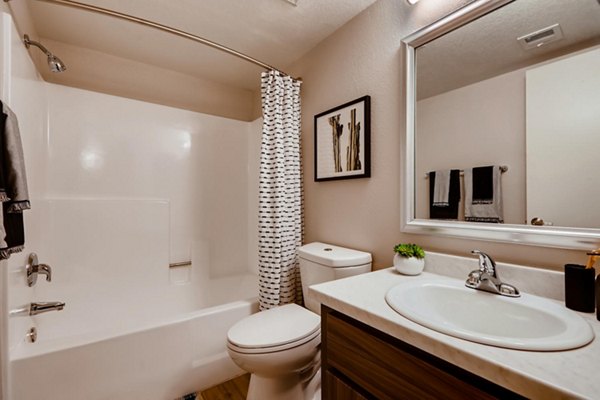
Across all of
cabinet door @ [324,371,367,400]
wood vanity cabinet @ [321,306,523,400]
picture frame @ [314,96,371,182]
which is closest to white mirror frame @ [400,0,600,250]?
picture frame @ [314,96,371,182]

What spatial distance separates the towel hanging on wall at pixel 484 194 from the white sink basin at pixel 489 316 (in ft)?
0.92

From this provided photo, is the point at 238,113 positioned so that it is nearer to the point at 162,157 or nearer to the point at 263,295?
the point at 162,157

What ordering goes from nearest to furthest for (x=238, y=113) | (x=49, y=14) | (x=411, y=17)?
(x=411, y=17) < (x=49, y=14) < (x=238, y=113)

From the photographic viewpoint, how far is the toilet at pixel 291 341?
1.12 m

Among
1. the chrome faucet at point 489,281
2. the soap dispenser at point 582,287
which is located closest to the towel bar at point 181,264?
the chrome faucet at point 489,281

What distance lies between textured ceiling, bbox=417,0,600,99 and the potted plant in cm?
72

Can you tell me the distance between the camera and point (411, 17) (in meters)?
1.25

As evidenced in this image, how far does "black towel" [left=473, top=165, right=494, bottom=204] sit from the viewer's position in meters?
1.00

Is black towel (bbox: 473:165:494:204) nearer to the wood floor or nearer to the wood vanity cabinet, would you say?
the wood vanity cabinet

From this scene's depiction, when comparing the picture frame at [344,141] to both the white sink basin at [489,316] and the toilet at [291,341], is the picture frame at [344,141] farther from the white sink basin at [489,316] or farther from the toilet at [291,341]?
the white sink basin at [489,316]

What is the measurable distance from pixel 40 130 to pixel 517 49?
2.57 meters

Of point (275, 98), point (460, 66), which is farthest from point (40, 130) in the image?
point (460, 66)

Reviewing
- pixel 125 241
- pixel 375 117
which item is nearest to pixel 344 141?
pixel 375 117

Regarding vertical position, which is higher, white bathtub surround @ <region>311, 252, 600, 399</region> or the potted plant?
the potted plant
